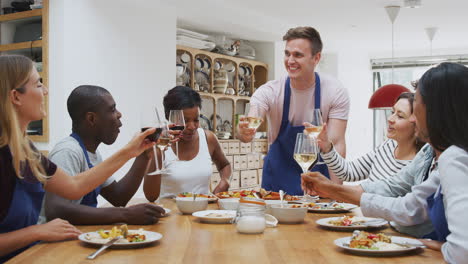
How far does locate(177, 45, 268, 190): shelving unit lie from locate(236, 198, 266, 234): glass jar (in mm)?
4895

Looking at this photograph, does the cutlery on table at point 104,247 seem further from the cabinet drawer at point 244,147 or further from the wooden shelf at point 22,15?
the cabinet drawer at point 244,147

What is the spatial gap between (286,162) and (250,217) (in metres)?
1.34

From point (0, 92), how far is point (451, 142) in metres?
1.41

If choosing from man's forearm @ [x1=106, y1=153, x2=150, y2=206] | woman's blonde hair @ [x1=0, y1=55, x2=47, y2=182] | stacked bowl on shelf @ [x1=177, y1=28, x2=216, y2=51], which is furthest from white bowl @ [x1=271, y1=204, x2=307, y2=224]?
stacked bowl on shelf @ [x1=177, y1=28, x2=216, y2=51]

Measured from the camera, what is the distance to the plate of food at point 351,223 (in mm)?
1847

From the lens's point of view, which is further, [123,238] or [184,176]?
[184,176]

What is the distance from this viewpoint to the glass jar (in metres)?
1.77

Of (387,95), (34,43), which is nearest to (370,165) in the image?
(34,43)

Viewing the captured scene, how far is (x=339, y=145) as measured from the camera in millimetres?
3064

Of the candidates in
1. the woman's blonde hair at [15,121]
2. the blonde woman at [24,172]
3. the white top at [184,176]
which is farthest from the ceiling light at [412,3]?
the woman's blonde hair at [15,121]

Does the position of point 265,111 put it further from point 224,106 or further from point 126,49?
point 224,106

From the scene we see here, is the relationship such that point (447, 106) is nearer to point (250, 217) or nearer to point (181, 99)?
point (250, 217)

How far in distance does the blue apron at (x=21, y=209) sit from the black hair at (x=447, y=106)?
131cm

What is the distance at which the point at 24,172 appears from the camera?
5.65 feet
